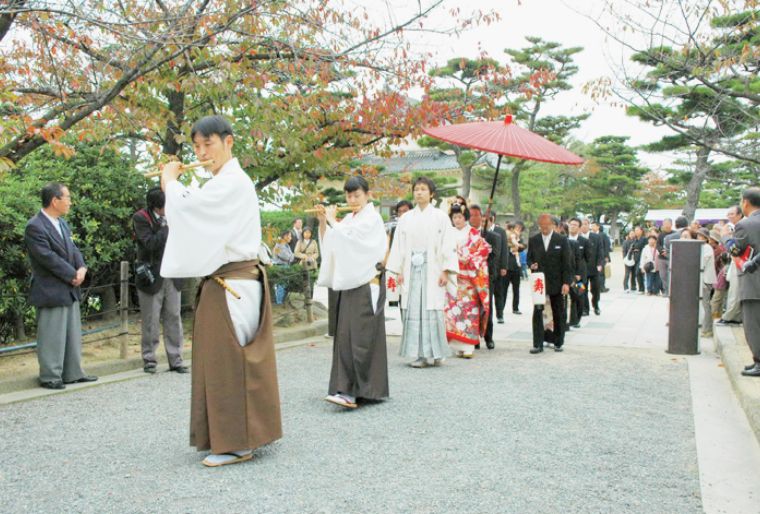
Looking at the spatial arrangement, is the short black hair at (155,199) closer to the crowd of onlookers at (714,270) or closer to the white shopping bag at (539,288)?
the white shopping bag at (539,288)

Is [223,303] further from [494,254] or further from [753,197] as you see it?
[494,254]

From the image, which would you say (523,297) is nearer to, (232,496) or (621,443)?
(621,443)

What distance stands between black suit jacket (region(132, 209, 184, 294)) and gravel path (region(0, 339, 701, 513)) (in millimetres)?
1206

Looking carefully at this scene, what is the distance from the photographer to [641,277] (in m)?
18.8

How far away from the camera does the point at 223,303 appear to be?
13.5ft

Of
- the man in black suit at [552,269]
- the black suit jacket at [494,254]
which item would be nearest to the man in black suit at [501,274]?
the black suit jacket at [494,254]

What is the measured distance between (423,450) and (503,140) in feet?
13.4

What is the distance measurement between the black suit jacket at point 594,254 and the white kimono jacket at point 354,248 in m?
7.89

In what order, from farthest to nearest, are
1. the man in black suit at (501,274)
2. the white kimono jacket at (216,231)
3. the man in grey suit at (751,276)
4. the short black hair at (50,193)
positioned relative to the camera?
the man in black suit at (501,274)
the man in grey suit at (751,276)
the short black hair at (50,193)
the white kimono jacket at (216,231)

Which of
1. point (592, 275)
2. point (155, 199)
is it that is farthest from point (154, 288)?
point (592, 275)

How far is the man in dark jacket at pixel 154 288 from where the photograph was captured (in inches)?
273

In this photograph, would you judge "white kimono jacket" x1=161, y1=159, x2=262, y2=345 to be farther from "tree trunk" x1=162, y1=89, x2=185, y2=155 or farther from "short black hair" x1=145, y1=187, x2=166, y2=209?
"tree trunk" x1=162, y1=89, x2=185, y2=155

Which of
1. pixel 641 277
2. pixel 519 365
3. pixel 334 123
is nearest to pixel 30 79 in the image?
pixel 334 123

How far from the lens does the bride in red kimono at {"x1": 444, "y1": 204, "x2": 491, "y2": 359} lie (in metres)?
8.28
